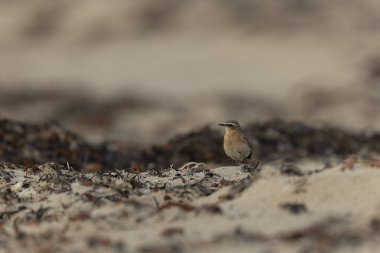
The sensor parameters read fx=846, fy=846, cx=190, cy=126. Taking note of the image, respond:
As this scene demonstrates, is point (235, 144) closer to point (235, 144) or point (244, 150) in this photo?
point (235, 144)

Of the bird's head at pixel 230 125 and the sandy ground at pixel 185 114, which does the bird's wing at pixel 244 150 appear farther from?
the sandy ground at pixel 185 114

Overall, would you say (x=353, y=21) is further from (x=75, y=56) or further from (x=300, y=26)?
(x=75, y=56)

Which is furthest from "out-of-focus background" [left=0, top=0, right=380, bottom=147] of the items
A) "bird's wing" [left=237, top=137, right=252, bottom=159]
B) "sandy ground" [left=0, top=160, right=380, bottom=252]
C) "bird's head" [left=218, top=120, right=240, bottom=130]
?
"sandy ground" [left=0, top=160, right=380, bottom=252]

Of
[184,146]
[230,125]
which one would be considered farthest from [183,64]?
[230,125]

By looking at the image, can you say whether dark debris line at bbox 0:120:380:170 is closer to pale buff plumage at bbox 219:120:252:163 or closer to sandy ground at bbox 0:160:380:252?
pale buff plumage at bbox 219:120:252:163

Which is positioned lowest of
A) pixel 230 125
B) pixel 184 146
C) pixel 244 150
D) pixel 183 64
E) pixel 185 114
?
pixel 184 146

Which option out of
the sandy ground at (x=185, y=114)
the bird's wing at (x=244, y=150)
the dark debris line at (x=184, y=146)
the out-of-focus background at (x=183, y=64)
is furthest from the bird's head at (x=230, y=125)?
the out-of-focus background at (x=183, y=64)
